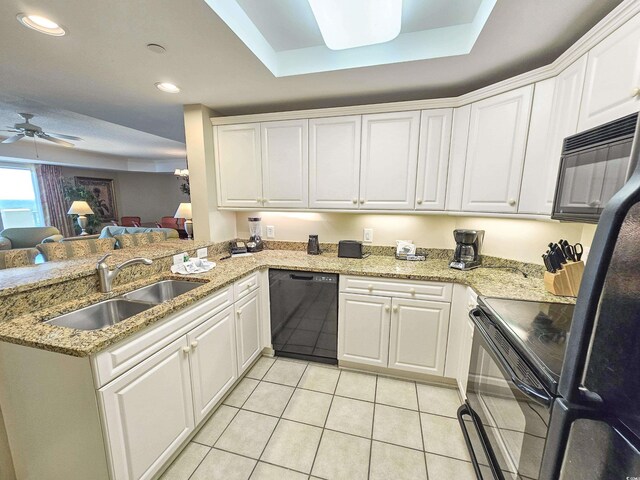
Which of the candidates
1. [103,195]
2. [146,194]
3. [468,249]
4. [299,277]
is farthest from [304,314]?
[146,194]

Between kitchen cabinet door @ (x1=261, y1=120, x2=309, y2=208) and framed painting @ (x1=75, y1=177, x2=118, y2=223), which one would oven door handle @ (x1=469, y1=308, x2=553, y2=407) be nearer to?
kitchen cabinet door @ (x1=261, y1=120, x2=309, y2=208)

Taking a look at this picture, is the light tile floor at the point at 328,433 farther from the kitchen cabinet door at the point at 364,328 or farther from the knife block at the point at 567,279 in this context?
the knife block at the point at 567,279

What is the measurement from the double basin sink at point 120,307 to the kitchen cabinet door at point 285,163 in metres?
1.10

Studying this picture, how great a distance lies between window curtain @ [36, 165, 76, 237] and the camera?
6328mm

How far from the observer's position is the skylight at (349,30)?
1.42m

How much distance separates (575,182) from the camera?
4.21 feet

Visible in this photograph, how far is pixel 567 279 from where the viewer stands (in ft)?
4.96

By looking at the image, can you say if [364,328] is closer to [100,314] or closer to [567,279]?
[567,279]

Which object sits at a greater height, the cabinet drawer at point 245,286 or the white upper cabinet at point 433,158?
the white upper cabinet at point 433,158

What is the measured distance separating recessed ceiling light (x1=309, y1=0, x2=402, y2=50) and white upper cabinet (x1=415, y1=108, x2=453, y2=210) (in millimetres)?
702

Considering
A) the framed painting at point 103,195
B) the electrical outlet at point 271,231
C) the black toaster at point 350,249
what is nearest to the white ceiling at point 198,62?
the electrical outlet at point 271,231

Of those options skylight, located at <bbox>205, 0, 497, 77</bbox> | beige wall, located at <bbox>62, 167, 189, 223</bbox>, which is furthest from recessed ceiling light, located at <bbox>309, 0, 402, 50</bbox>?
beige wall, located at <bbox>62, 167, 189, 223</bbox>

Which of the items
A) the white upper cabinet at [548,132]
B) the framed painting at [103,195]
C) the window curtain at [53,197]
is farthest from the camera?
the framed painting at [103,195]

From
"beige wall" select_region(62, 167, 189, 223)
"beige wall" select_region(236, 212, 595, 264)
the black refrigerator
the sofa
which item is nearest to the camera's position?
the black refrigerator
